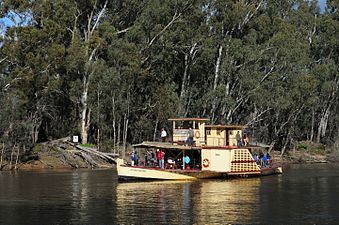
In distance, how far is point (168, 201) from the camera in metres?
32.7

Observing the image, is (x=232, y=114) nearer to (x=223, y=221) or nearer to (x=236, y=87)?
(x=236, y=87)

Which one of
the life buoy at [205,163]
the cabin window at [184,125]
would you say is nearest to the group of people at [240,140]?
the life buoy at [205,163]

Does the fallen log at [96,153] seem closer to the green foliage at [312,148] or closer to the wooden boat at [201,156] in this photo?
the wooden boat at [201,156]

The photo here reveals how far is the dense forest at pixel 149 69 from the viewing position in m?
58.7

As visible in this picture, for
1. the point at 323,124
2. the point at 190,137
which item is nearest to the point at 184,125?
the point at 190,137

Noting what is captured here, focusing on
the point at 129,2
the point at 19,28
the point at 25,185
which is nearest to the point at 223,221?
the point at 25,185

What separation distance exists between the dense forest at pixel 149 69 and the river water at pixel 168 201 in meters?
14.7

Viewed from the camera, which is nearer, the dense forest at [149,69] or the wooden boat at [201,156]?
the wooden boat at [201,156]

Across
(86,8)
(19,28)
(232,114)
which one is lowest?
(232,114)

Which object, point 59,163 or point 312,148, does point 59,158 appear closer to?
point 59,163

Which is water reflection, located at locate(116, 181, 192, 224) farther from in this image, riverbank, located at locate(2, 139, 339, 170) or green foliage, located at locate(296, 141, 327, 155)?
green foliage, located at locate(296, 141, 327, 155)

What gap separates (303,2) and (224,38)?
705 inches

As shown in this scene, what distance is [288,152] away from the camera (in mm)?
73812

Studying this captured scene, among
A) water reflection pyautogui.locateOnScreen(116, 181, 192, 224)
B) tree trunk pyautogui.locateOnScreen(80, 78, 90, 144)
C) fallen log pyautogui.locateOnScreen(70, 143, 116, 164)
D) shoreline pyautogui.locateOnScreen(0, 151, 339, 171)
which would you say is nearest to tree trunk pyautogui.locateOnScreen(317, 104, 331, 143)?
tree trunk pyautogui.locateOnScreen(80, 78, 90, 144)
